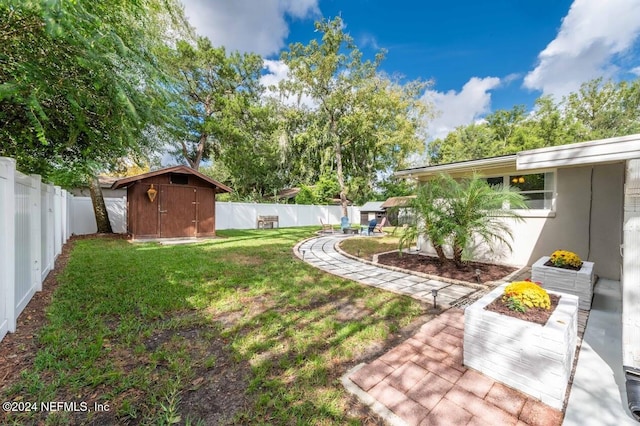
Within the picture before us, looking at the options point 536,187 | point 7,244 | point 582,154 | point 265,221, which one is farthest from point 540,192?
point 265,221

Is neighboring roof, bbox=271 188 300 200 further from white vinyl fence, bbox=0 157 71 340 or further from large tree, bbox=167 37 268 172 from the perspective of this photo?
white vinyl fence, bbox=0 157 71 340

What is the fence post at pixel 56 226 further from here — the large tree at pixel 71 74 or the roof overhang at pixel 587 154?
the roof overhang at pixel 587 154

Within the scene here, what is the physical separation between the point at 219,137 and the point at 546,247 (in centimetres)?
1596

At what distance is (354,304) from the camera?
3.87 meters

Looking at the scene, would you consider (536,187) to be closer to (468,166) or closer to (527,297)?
(468,166)

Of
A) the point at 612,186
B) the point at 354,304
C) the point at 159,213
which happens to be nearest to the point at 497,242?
the point at 612,186

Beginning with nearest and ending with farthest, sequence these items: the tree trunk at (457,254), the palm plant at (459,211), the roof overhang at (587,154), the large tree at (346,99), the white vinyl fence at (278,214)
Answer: the roof overhang at (587,154), the palm plant at (459,211), the tree trunk at (457,254), the white vinyl fence at (278,214), the large tree at (346,99)

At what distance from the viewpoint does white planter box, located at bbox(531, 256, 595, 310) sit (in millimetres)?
3553

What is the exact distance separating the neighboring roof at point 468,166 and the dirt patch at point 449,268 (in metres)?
2.36

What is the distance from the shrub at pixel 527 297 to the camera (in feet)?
7.57

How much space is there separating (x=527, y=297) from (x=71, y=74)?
595cm

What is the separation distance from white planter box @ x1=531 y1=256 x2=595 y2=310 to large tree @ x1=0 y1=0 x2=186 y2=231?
626 cm

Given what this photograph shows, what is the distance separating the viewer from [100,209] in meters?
11.3

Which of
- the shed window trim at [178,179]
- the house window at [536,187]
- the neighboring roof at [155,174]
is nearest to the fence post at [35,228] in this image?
the neighboring roof at [155,174]
